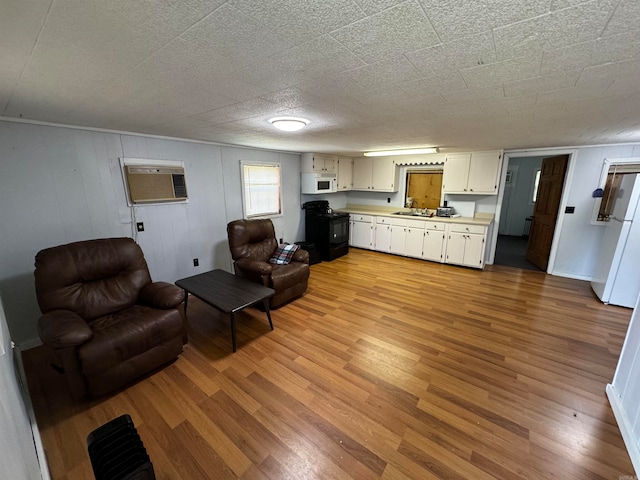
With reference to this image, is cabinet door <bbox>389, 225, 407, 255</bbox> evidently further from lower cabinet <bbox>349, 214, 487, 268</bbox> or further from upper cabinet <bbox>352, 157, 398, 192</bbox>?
upper cabinet <bbox>352, 157, 398, 192</bbox>

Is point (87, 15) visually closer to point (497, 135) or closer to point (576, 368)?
point (497, 135)

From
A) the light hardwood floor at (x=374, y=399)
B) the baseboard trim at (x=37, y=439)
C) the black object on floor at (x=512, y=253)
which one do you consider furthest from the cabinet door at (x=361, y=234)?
the baseboard trim at (x=37, y=439)

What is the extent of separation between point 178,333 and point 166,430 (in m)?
0.77

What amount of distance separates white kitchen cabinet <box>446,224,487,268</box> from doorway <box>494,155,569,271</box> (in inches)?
34.5

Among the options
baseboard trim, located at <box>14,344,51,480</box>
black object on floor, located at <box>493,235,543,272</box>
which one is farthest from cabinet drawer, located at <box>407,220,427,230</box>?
baseboard trim, located at <box>14,344,51,480</box>

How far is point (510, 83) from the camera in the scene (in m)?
1.42

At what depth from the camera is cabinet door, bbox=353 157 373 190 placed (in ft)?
19.9

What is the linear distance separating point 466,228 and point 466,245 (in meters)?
0.32

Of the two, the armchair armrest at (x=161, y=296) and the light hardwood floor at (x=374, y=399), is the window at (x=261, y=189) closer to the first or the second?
the light hardwood floor at (x=374, y=399)

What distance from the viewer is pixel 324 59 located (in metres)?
1.16

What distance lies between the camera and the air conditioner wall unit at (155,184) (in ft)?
10.0

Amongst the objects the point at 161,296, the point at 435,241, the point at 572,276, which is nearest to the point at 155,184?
the point at 161,296

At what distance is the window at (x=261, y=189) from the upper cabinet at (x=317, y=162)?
64 cm

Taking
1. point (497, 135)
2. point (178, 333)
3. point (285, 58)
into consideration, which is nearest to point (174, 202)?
point (178, 333)
